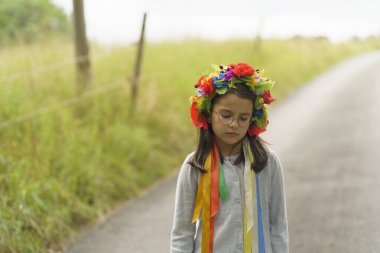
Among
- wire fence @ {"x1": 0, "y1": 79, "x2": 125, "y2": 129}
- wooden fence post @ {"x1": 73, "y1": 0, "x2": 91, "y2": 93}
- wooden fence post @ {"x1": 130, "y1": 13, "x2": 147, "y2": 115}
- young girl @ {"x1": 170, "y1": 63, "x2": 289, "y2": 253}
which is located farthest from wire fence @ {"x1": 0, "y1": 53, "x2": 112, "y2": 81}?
young girl @ {"x1": 170, "y1": 63, "x2": 289, "y2": 253}

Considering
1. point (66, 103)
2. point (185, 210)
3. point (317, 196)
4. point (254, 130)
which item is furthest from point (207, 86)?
point (66, 103)

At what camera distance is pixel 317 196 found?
20.5 feet

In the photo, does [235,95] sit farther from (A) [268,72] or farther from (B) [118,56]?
(A) [268,72]

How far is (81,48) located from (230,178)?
544 cm

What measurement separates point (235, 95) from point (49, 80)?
5.09 m

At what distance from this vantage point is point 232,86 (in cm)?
273

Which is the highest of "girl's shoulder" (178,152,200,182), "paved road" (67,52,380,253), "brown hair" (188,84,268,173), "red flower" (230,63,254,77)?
"red flower" (230,63,254,77)

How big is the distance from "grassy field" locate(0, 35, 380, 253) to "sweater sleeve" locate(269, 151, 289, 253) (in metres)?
2.59

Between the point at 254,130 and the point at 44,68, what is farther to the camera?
the point at 44,68

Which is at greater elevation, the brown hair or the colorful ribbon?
the brown hair

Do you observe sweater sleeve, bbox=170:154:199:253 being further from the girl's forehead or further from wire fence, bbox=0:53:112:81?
wire fence, bbox=0:53:112:81

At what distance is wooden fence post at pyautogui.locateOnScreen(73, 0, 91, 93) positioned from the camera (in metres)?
7.63

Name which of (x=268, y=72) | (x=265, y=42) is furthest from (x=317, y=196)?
(x=265, y=42)

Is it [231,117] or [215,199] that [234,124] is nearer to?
[231,117]
